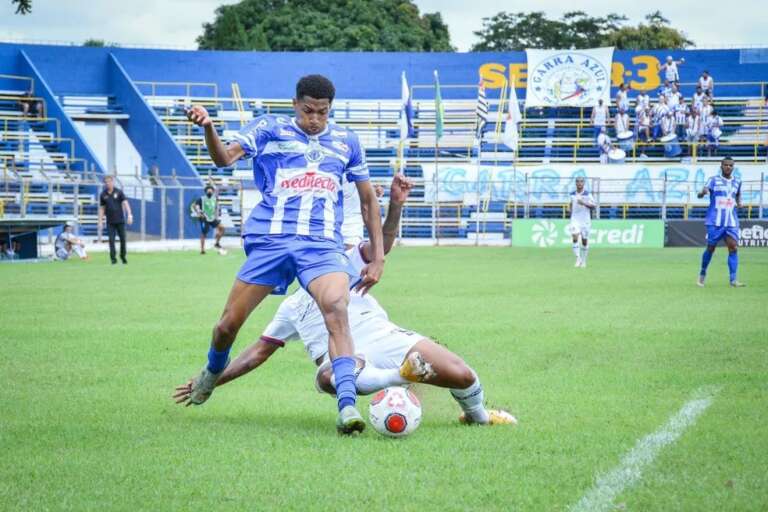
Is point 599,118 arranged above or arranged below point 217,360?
above

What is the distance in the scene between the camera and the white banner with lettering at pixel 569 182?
42.2 m

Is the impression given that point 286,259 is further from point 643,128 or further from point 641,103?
point 641,103

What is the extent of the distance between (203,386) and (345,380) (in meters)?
1.28

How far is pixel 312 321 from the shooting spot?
24.7 ft

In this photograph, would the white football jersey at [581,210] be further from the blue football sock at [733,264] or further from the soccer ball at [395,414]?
the soccer ball at [395,414]

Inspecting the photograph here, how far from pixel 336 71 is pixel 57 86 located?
1178cm

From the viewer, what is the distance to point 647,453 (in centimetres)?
626

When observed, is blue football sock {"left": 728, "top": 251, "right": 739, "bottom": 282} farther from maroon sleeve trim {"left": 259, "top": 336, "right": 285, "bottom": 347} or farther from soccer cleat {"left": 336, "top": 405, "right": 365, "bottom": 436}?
soccer cleat {"left": 336, "top": 405, "right": 365, "bottom": 436}

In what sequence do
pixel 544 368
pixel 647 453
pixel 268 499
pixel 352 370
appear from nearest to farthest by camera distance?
pixel 268 499 → pixel 647 453 → pixel 352 370 → pixel 544 368

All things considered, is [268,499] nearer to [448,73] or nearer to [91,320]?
[91,320]

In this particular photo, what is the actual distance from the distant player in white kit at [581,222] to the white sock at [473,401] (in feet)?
66.8

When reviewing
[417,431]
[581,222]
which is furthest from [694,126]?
[417,431]

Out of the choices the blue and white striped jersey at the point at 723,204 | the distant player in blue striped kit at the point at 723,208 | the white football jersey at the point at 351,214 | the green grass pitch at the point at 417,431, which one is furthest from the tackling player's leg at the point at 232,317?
the blue and white striped jersey at the point at 723,204

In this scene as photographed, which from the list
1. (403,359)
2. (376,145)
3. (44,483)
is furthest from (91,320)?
(376,145)
